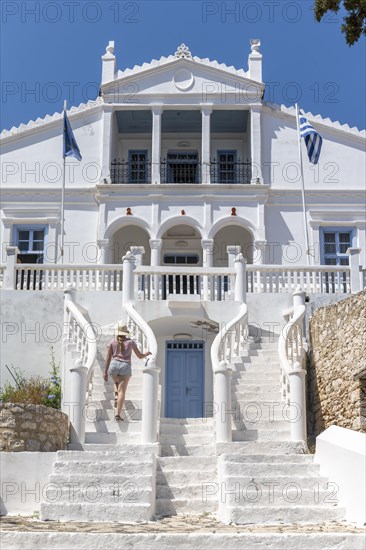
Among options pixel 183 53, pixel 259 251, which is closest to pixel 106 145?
pixel 183 53

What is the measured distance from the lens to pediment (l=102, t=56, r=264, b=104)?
24.3 metres

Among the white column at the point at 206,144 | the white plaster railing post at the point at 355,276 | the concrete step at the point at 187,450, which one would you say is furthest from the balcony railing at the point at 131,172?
the concrete step at the point at 187,450

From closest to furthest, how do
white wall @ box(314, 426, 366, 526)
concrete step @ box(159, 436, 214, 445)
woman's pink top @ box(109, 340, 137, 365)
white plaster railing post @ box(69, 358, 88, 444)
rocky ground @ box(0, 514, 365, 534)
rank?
rocky ground @ box(0, 514, 365, 534) < white wall @ box(314, 426, 366, 526) < white plaster railing post @ box(69, 358, 88, 444) < concrete step @ box(159, 436, 214, 445) < woman's pink top @ box(109, 340, 137, 365)

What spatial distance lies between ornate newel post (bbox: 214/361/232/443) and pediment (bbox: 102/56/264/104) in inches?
548

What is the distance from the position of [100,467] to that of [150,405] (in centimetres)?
181

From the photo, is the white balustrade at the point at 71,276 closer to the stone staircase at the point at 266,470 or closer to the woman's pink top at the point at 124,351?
the woman's pink top at the point at 124,351

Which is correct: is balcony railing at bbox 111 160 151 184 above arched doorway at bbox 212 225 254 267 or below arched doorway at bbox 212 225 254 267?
above

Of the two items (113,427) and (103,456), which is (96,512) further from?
(113,427)

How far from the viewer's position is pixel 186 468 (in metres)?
10.7

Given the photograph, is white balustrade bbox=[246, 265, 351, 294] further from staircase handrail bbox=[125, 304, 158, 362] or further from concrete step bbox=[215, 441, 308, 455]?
concrete step bbox=[215, 441, 308, 455]

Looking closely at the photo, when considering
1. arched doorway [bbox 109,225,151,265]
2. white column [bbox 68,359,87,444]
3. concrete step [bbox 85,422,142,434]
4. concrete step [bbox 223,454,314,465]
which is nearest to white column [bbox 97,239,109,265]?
arched doorway [bbox 109,225,151,265]

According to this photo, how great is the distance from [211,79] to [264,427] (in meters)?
14.7

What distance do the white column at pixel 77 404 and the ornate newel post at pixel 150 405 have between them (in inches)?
35.1

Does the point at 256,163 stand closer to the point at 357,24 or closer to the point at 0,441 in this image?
the point at 357,24
